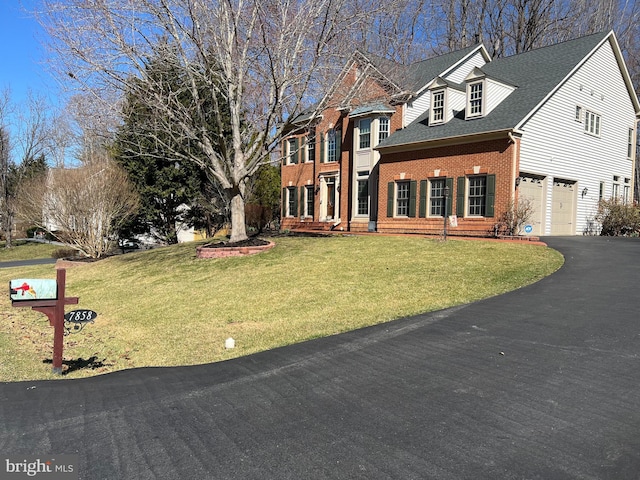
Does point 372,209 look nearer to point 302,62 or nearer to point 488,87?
point 488,87

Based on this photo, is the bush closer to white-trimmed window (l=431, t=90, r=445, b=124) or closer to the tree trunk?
white-trimmed window (l=431, t=90, r=445, b=124)

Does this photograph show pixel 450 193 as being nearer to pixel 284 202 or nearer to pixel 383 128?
pixel 383 128

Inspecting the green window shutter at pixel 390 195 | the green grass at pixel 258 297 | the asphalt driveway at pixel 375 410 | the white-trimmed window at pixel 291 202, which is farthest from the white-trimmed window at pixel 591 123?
the asphalt driveway at pixel 375 410

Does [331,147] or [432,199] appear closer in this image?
[432,199]

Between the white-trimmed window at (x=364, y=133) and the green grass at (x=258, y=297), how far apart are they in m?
9.03

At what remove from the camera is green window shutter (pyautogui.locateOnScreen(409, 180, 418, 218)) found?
63.8 ft

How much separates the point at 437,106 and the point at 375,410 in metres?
18.2

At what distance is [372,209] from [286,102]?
849 centimetres

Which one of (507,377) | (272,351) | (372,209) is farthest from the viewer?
(372,209)

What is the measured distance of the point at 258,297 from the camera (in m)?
8.95

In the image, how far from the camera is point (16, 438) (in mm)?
3391

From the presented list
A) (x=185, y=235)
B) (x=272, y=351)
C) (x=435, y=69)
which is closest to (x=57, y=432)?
(x=272, y=351)

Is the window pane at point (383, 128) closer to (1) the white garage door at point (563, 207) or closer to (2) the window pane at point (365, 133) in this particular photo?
(2) the window pane at point (365, 133)

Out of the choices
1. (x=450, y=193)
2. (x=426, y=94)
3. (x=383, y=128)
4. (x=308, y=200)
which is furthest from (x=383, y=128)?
(x=308, y=200)
